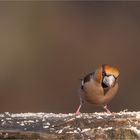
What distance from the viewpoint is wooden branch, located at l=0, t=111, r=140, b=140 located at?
674 cm

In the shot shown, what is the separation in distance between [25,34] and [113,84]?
23.3ft

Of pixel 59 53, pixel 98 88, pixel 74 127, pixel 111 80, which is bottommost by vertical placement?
pixel 74 127

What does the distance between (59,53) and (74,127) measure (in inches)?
331

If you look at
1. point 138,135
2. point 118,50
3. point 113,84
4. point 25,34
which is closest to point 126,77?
point 118,50

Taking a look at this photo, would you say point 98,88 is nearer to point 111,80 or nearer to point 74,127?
point 111,80

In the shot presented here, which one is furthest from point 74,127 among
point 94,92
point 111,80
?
point 94,92

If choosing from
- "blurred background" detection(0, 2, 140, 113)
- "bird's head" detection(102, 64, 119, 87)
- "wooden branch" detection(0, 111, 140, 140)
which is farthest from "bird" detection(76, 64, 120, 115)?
"blurred background" detection(0, 2, 140, 113)

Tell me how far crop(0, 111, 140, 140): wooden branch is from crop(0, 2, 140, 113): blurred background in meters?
6.15

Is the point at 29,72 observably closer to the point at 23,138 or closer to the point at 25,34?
the point at 25,34

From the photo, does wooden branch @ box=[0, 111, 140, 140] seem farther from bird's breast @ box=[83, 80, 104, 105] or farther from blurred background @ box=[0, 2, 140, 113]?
blurred background @ box=[0, 2, 140, 113]

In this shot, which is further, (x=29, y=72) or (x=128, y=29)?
(x=128, y=29)

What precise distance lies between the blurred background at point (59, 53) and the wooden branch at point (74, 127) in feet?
20.2

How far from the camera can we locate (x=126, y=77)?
48.7ft

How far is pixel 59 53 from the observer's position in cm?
1539
